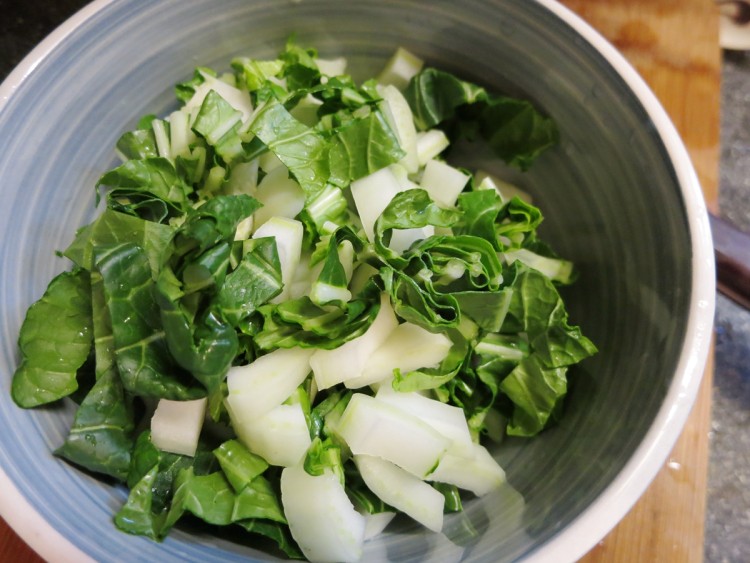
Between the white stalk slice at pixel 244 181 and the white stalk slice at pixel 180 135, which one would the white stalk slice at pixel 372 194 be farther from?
the white stalk slice at pixel 180 135

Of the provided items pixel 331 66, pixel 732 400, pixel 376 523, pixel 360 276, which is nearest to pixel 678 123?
pixel 732 400

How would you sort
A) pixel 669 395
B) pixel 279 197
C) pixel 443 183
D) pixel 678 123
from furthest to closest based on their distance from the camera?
1. pixel 678 123
2. pixel 443 183
3. pixel 279 197
4. pixel 669 395

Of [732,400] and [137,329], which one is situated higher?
[137,329]

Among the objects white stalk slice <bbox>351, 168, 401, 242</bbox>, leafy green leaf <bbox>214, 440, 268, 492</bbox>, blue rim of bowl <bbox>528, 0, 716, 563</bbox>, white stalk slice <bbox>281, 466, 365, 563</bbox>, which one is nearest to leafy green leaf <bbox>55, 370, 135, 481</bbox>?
leafy green leaf <bbox>214, 440, 268, 492</bbox>

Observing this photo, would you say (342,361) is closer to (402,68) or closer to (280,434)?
(280,434)

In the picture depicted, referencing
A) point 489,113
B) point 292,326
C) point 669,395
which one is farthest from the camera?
point 489,113

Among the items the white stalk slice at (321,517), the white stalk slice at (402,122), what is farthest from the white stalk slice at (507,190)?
the white stalk slice at (321,517)

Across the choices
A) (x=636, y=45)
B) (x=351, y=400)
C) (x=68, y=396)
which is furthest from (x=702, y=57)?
(x=68, y=396)

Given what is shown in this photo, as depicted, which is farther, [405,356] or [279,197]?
[279,197]
